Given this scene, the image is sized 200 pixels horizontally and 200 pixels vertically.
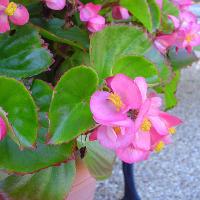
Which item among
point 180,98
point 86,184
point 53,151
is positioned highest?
point 53,151

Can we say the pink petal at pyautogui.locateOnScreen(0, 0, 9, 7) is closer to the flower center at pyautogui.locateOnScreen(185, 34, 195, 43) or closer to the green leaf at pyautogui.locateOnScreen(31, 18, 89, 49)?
the green leaf at pyautogui.locateOnScreen(31, 18, 89, 49)

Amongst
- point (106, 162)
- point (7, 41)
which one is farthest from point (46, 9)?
point (106, 162)

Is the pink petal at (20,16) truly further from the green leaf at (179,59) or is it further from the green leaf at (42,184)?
the green leaf at (179,59)

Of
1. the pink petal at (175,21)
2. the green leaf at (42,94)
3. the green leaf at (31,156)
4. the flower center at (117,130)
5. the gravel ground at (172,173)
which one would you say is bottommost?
the gravel ground at (172,173)

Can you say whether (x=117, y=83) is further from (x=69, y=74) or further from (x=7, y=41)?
(x=7, y=41)

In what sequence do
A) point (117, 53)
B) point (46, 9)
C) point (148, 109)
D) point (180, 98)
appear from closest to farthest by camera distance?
1. point (148, 109)
2. point (117, 53)
3. point (46, 9)
4. point (180, 98)

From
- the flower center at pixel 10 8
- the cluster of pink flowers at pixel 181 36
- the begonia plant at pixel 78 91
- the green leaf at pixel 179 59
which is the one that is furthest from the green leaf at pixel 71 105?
the green leaf at pixel 179 59
